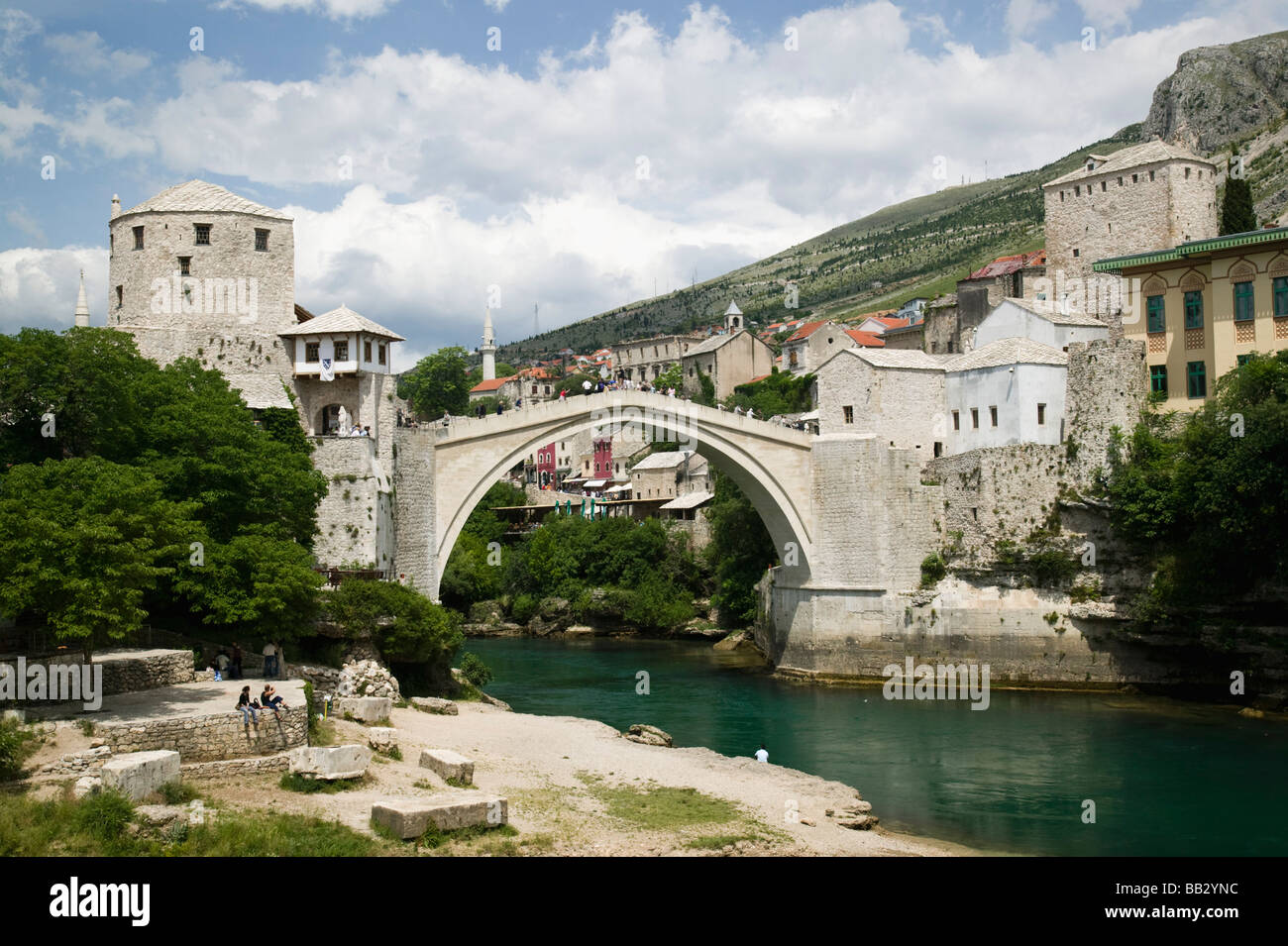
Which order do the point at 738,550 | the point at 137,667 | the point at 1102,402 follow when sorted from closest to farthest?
1. the point at 137,667
2. the point at 1102,402
3. the point at 738,550

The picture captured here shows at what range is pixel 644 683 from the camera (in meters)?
37.6

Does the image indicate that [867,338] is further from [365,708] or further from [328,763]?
[328,763]

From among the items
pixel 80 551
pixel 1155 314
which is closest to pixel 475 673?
pixel 80 551

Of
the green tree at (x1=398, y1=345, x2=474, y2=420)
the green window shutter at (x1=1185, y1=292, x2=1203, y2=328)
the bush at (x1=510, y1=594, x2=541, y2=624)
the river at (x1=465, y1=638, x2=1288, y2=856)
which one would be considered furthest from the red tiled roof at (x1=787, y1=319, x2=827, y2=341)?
the river at (x1=465, y1=638, x2=1288, y2=856)

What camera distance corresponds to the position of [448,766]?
18.9 metres

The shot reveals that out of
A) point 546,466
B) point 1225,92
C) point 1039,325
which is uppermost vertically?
→ point 1225,92

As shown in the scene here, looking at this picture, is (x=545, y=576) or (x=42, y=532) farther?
(x=545, y=576)

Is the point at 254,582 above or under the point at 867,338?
under

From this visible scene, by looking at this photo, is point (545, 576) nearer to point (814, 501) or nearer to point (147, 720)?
point (814, 501)

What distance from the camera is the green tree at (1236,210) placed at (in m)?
42.3

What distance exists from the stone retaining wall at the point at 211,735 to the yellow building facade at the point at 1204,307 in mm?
29045

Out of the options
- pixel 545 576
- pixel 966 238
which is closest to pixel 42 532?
pixel 545 576

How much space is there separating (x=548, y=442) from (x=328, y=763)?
1869 centimetres
